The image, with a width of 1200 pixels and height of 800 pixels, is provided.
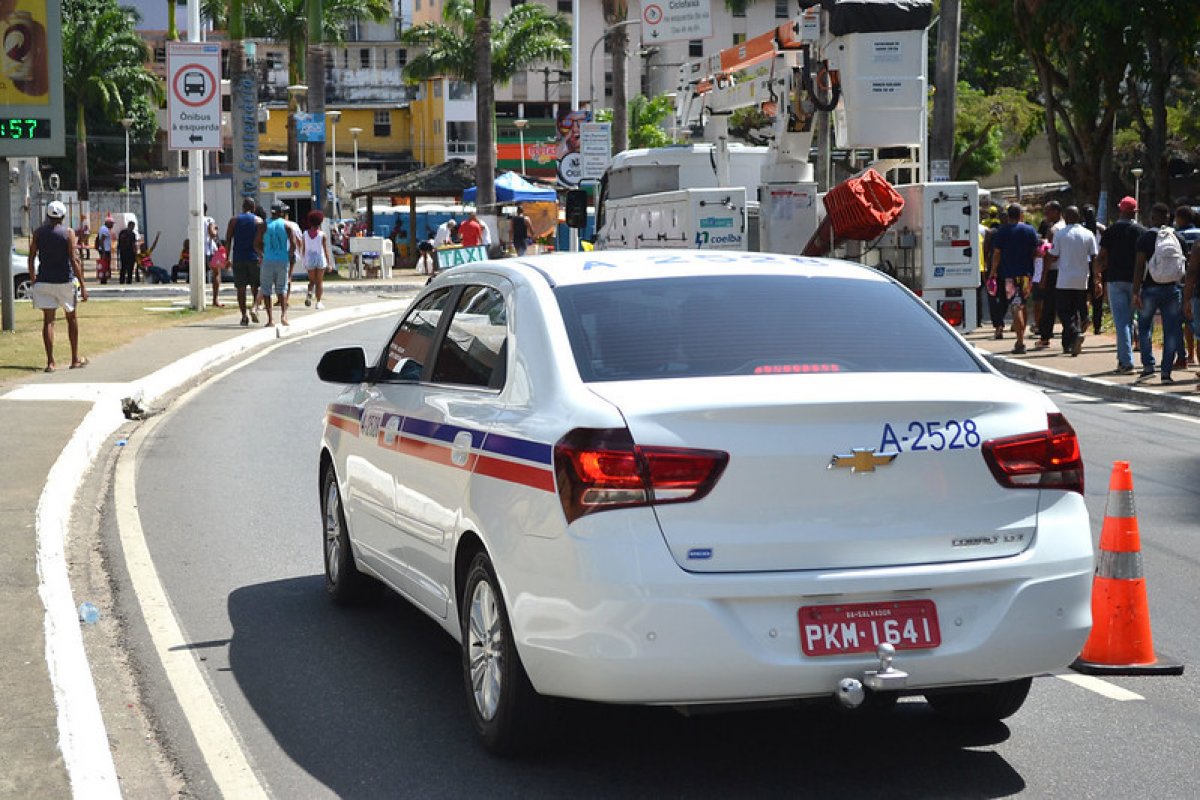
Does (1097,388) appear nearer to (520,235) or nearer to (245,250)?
(245,250)

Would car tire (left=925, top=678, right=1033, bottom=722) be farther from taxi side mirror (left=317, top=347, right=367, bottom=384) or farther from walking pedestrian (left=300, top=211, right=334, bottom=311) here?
walking pedestrian (left=300, top=211, right=334, bottom=311)

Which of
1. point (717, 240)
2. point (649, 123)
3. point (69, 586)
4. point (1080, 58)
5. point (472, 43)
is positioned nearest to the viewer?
point (69, 586)

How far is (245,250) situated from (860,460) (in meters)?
23.3

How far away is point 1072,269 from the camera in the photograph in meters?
22.0

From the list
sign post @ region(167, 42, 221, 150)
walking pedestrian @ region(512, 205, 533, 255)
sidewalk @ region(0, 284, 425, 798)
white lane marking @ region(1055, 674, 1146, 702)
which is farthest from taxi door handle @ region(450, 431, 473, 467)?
walking pedestrian @ region(512, 205, 533, 255)

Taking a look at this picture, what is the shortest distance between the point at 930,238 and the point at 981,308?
1213 cm

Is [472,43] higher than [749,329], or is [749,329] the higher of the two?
[472,43]

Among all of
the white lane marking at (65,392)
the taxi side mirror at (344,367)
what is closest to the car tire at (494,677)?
the taxi side mirror at (344,367)

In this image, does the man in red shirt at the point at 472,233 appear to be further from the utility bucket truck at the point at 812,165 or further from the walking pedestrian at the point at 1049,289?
the walking pedestrian at the point at 1049,289

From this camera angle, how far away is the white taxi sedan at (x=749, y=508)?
514 cm

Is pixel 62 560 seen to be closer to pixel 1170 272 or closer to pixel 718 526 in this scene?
pixel 718 526

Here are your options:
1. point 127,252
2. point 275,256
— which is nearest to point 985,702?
point 275,256

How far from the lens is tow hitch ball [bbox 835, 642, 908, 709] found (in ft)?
17.0

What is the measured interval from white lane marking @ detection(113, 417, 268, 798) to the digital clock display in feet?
46.6
